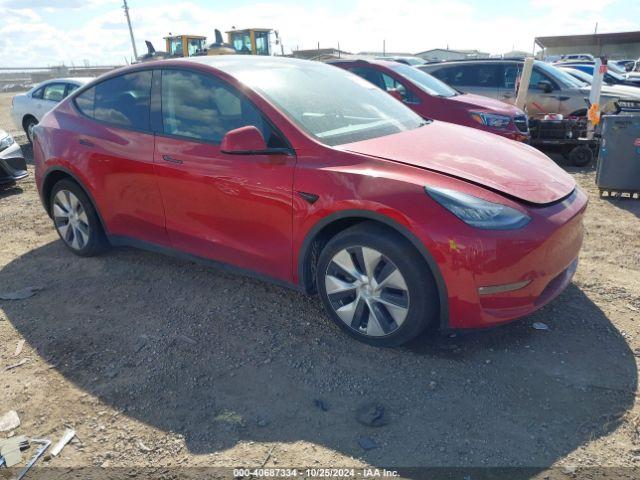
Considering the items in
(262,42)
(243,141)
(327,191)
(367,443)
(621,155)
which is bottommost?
(367,443)

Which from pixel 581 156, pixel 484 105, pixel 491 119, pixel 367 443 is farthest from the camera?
pixel 581 156

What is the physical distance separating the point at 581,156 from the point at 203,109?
269 inches

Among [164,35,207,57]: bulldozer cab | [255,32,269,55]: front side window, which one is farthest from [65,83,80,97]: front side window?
[255,32,269,55]: front side window

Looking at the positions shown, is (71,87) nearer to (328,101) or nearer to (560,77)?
(328,101)

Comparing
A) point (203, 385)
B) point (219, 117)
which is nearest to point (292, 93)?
point (219, 117)

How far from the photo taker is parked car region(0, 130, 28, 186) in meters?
6.94

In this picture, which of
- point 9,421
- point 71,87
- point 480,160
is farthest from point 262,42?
point 9,421

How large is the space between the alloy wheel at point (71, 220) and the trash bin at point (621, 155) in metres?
5.68

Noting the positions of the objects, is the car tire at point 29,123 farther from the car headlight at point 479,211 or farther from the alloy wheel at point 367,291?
the car headlight at point 479,211

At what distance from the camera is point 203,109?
11.9 feet

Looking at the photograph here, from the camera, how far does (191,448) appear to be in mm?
2426

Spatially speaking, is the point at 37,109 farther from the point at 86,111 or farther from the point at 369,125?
the point at 369,125

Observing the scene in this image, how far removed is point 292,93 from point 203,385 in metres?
1.98

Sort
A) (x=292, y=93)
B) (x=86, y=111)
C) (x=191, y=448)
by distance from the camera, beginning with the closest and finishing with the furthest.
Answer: (x=191, y=448)
(x=292, y=93)
(x=86, y=111)
